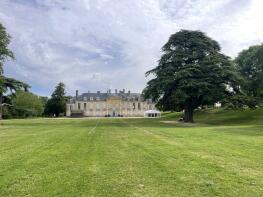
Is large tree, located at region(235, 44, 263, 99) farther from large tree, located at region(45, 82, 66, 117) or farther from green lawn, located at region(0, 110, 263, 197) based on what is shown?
large tree, located at region(45, 82, 66, 117)

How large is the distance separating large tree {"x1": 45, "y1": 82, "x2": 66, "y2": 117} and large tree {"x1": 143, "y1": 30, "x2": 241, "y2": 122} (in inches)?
3219

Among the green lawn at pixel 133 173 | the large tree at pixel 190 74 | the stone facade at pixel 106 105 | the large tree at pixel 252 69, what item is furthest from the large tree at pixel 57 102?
the green lawn at pixel 133 173

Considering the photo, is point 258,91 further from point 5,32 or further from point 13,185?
point 13,185

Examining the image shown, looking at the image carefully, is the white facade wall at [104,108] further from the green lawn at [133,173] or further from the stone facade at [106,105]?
the green lawn at [133,173]

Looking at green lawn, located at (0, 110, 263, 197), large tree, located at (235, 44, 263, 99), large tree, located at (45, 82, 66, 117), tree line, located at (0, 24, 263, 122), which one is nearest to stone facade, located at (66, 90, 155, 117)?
large tree, located at (45, 82, 66, 117)

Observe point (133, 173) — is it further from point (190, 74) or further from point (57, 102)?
point (57, 102)

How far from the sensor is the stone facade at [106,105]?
139000mm

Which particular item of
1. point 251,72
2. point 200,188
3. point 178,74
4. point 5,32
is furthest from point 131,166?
point 251,72

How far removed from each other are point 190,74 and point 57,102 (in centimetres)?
8851

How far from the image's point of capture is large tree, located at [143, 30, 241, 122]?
143 feet

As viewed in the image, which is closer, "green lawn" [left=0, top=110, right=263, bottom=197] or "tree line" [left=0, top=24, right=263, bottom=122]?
"green lawn" [left=0, top=110, right=263, bottom=197]

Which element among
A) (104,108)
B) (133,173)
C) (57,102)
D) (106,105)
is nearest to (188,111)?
(133,173)

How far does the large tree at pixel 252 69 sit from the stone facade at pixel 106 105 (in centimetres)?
7249

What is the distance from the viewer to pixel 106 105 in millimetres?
141000
